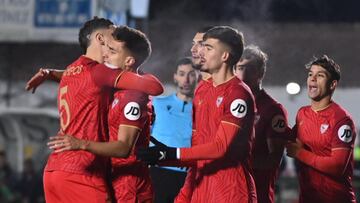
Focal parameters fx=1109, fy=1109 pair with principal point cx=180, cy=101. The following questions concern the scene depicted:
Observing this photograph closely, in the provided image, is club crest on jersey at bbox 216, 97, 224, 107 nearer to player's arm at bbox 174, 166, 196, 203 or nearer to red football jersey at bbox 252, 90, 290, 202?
player's arm at bbox 174, 166, 196, 203

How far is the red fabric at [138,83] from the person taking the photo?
24.0 feet

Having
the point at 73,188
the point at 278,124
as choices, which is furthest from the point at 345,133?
the point at 73,188

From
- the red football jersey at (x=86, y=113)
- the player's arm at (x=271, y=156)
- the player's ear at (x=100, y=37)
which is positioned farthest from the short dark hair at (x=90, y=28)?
the player's arm at (x=271, y=156)

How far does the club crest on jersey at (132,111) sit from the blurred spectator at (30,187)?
1058cm

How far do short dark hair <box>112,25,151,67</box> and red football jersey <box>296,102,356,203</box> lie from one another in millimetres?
1494

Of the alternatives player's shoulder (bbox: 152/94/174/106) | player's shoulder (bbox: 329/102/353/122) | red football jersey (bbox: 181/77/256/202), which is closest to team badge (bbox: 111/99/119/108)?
red football jersey (bbox: 181/77/256/202)

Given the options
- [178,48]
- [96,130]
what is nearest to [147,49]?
[96,130]

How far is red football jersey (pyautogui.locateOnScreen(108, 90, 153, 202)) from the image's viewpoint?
7.28 meters

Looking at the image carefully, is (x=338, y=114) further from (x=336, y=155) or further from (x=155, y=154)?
(x=155, y=154)

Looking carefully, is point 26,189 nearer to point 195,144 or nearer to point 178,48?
point 178,48

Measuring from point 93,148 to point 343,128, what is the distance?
87.0 inches

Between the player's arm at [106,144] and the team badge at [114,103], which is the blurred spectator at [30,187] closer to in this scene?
the team badge at [114,103]

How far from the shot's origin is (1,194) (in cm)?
1756

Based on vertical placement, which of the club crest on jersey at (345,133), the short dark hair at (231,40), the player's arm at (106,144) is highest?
the short dark hair at (231,40)
